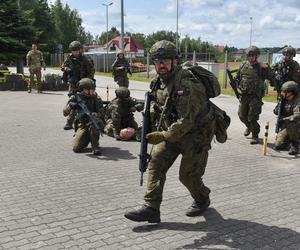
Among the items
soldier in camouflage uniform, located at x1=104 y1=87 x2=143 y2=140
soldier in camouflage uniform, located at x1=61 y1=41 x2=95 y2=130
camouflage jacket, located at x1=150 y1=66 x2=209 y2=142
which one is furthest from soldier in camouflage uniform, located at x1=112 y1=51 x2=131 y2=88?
camouflage jacket, located at x1=150 y1=66 x2=209 y2=142

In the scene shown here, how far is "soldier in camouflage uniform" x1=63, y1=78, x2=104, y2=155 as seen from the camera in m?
8.80

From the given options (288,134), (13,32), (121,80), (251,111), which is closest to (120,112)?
(251,111)

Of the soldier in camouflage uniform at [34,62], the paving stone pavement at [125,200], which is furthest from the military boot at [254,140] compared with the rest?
the soldier in camouflage uniform at [34,62]

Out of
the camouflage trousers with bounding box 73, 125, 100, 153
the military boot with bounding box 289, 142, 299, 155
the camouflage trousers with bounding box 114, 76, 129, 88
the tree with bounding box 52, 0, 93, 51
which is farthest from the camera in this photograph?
the tree with bounding box 52, 0, 93, 51

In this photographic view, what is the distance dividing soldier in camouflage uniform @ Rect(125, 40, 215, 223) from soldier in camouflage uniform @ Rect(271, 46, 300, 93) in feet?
18.1

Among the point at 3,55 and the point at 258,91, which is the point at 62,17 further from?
the point at 258,91

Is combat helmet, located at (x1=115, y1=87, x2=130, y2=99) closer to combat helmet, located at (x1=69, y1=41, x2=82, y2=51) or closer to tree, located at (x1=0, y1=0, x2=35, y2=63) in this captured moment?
combat helmet, located at (x1=69, y1=41, x2=82, y2=51)

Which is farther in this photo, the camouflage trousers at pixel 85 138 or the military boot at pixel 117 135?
the military boot at pixel 117 135

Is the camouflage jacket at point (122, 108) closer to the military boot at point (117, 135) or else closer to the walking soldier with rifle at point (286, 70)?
the military boot at point (117, 135)

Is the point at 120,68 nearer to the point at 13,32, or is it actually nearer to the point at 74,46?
the point at 74,46

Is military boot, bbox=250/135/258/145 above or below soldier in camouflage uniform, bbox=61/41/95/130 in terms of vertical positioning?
below

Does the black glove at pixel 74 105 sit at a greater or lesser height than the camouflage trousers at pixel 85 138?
greater

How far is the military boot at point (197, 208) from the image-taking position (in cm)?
544

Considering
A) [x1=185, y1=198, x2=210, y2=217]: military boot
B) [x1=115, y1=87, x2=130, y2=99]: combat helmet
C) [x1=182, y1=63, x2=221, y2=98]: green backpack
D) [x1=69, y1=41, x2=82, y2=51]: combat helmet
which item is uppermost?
[x1=69, y1=41, x2=82, y2=51]: combat helmet
